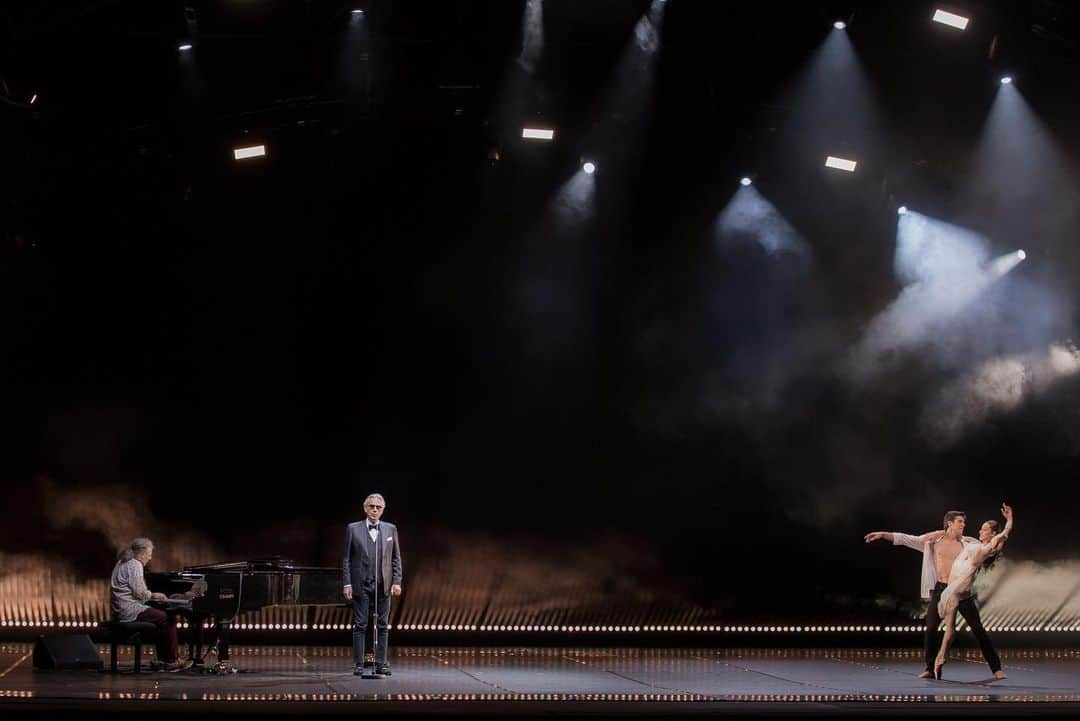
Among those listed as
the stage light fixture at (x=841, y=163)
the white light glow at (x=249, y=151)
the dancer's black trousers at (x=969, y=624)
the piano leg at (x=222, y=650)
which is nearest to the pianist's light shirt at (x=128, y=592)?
the piano leg at (x=222, y=650)

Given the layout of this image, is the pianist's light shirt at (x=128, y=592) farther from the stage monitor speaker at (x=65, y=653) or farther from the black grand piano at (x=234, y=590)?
the stage monitor speaker at (x=65, y=653)

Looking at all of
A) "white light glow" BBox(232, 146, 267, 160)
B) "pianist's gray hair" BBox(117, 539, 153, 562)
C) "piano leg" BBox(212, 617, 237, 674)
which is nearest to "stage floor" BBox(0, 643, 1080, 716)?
"piano leg" BBox(212, 617, 237, 674)

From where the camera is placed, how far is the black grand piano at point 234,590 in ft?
29.2

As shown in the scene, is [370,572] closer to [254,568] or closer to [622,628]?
[254,568]

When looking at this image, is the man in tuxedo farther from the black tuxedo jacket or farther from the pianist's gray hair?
the pianist's gray hair

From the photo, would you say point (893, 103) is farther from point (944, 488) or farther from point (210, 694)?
point (210, 694)

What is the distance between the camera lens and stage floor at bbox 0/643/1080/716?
22.5ft

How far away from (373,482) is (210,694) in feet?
15.2

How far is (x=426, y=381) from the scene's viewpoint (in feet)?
39.9

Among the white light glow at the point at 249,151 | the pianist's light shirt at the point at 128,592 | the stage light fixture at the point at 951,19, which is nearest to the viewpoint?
the pianist's light shirt at the point at 128,592

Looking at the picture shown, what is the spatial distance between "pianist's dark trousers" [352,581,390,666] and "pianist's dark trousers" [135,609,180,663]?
1.46 meters

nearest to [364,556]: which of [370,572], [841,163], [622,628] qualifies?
[370,572]

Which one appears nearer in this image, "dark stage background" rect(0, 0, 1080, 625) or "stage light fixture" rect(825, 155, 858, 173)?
"dark stage background" rect(0, 0, 1080, 625)

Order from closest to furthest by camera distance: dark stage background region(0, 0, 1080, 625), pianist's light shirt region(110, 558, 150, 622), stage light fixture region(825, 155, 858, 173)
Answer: pianist's light shirt region(110, 558, 150, 622) < dark stage background region(0, 0, 1080, 625) < stage light fixture region(825, 155, 858, 173)
